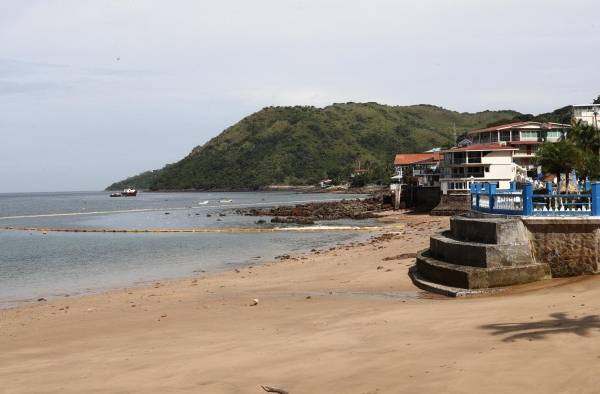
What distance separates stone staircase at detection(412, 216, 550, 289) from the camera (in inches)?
554

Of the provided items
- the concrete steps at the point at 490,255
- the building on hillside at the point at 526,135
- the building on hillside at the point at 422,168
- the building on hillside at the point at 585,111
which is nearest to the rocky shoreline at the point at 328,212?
the building on hillside at the point at 422,168

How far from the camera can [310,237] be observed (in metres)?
45.5

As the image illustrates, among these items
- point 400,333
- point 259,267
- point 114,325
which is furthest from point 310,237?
point 400,333

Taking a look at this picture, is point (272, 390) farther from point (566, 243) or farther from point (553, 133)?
point (553, 133)

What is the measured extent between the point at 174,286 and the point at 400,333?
45.8 feet

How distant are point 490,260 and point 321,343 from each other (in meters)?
6.18

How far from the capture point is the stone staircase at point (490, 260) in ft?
46.2

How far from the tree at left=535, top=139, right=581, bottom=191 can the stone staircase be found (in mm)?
33229

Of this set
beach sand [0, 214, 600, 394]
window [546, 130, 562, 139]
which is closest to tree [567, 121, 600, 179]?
window [546, 130, 562, 139]

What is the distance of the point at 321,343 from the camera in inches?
393

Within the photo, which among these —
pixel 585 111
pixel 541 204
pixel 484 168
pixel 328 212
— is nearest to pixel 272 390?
pixel 541 204

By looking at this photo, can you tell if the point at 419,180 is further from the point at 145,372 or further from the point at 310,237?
the point at 145,372

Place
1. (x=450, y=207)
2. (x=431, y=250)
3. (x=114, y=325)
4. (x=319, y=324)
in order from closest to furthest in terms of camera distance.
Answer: (x=319, y=324) → (x=114, y=325) → (x=431, y=250) → (x=450, y=207)

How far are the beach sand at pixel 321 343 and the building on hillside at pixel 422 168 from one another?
63.5 meters
